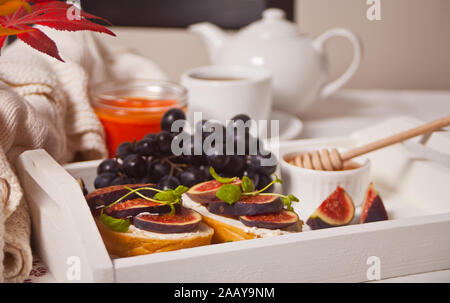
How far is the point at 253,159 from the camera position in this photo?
88cm

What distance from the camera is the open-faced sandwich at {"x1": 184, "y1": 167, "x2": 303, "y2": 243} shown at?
674 mm

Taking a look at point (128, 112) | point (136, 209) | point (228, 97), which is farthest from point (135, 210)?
point (228, 97)

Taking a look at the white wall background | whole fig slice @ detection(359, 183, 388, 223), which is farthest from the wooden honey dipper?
the white wall background

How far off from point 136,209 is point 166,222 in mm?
44

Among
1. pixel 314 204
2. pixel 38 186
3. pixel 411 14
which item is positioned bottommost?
pixel 314 204

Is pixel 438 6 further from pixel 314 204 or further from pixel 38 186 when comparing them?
pixel 38 186

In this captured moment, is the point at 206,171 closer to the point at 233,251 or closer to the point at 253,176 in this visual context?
the point at 253,176

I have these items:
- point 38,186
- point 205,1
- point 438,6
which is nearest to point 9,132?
point 38,186

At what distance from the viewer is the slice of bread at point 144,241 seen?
0.65 metres

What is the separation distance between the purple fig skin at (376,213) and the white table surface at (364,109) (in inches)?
23.4

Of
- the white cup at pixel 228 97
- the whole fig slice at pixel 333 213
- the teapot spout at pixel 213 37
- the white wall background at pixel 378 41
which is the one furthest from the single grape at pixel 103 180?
the white wall background at pixel 378 41

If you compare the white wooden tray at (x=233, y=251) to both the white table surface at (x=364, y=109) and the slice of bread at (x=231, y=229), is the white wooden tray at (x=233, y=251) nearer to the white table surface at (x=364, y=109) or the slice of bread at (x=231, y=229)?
the slice of bread at (x=231, y=229)
